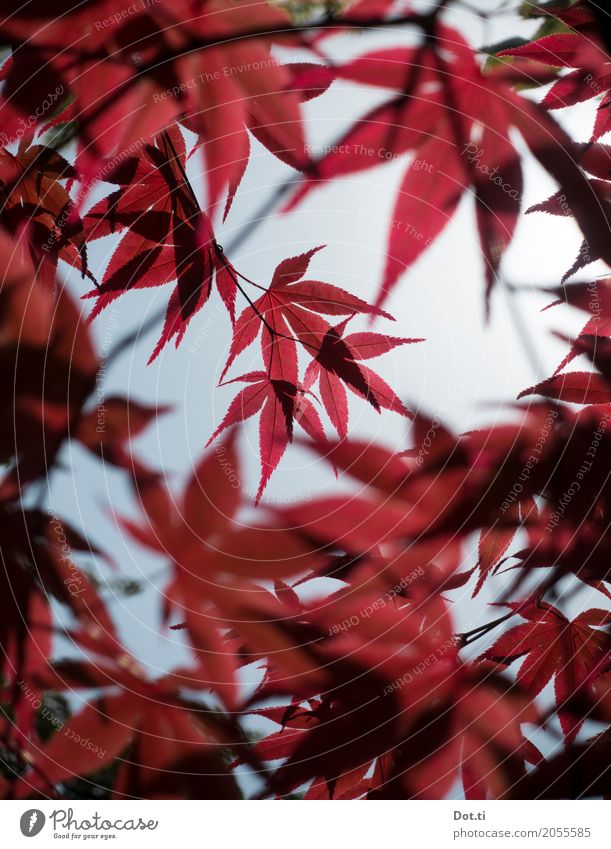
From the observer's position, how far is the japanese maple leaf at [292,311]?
453mm

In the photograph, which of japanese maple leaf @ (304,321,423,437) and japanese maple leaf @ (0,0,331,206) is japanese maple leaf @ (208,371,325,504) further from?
japanese maple leaf @ (0,0,331,206)

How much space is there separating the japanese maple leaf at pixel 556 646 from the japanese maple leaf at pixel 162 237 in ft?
1.14

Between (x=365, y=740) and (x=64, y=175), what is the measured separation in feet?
1.54

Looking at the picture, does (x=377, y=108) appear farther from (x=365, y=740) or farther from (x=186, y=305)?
(x=365, y=740)

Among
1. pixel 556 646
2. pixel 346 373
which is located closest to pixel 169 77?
pixel 346 373

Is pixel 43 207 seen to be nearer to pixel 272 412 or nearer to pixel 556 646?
pixel 272 412

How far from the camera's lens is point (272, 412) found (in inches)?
18.9

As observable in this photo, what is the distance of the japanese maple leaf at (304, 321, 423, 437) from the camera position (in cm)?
46

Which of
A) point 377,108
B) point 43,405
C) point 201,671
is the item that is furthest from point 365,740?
point 377,108

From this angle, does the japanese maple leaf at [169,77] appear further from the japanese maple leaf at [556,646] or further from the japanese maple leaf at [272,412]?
the japanese maple leaf at [556,646]
